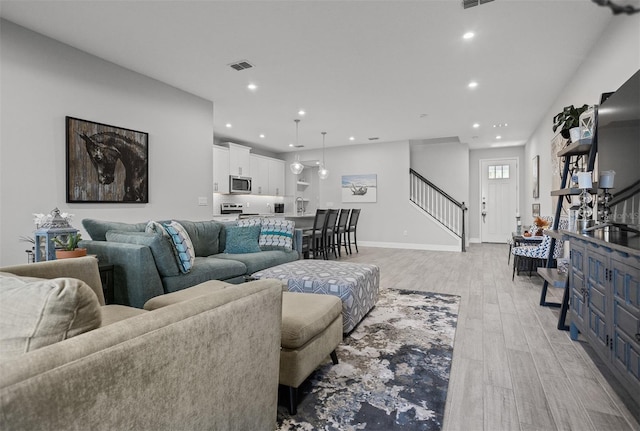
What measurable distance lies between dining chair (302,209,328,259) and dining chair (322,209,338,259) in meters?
0.07

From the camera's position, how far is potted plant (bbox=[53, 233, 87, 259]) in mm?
2359

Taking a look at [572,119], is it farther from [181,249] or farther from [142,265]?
[142,265]

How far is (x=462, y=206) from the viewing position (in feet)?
25.2

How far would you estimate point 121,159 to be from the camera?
3.89 meters

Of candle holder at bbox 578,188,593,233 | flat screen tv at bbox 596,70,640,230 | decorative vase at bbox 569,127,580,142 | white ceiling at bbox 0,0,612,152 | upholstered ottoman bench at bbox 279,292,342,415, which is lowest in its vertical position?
upholstered ottoman bench at bbox 279,292,342,415

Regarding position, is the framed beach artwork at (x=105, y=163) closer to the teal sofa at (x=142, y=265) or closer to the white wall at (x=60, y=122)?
the white wall at (x=60, y=122)

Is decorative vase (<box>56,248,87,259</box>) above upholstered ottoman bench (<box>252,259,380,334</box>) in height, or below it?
above

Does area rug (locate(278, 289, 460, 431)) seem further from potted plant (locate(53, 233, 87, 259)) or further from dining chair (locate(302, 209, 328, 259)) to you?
dining chair (locate(302, 209, 328, 259))

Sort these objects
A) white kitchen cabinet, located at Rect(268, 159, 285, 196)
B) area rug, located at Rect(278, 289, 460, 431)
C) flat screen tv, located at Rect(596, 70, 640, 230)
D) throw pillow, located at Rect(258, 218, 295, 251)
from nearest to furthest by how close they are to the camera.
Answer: area rug, located at Rect(278, 289, 460, 431) < flat screen tv, located at Rect(596, 70, 640, 230) < throw pillow, located at Rect(258, 218, 295, 251) < white kitchen cabinet, located at Rect(268, 159, 285, 196)

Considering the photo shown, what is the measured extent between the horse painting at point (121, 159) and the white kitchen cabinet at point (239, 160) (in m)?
3.50

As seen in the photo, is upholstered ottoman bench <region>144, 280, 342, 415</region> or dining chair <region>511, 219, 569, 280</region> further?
dining chair <region>511, 219, 569, 280</region>

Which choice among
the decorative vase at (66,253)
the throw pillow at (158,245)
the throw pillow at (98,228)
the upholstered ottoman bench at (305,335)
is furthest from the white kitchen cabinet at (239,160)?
the upholstered ottoman bench at (305,335)

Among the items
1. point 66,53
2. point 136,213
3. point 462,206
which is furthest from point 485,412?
point 462,206

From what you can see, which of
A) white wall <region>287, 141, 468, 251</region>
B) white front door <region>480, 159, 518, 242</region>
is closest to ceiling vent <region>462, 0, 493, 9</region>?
white wall <region>287, 141, 468, 251</region>
